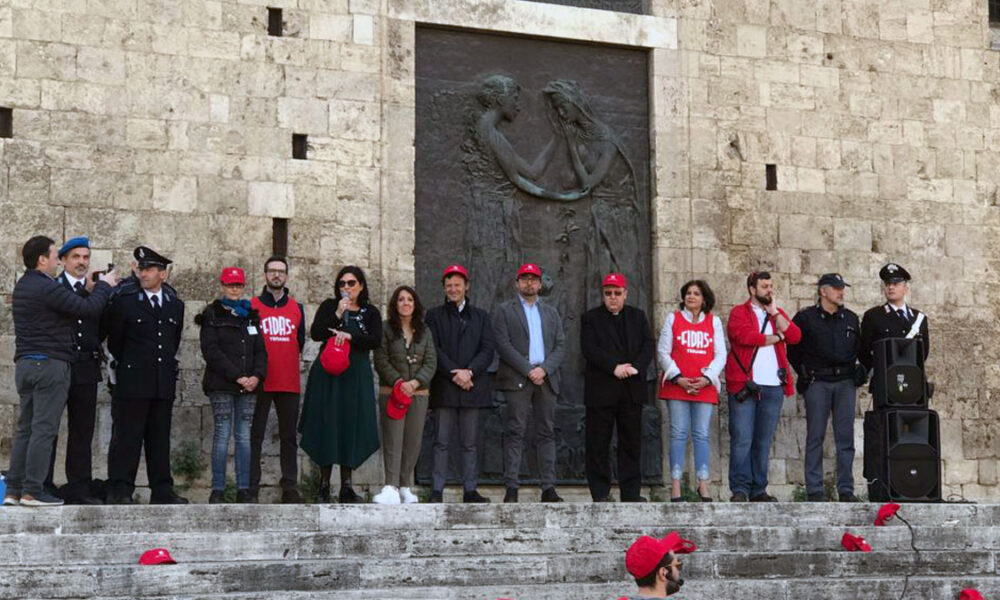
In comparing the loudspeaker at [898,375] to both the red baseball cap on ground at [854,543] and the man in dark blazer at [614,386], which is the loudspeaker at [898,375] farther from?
the red baseball cap on ground at [854,543]

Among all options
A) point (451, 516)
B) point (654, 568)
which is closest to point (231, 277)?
point (451, 516)

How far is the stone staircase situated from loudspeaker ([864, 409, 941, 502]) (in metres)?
1.00

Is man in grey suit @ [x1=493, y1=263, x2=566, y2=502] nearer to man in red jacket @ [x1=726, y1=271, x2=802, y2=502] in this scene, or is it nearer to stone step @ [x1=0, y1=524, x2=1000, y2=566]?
man in red jacket @ [x1=726, y1=271, x2=802, y2=502]

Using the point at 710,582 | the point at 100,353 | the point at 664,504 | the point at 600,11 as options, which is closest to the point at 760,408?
the point at 664,504

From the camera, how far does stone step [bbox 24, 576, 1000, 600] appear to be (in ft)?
27.5

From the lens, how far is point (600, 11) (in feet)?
47.2

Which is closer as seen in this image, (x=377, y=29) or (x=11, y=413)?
(x=11, y=413)

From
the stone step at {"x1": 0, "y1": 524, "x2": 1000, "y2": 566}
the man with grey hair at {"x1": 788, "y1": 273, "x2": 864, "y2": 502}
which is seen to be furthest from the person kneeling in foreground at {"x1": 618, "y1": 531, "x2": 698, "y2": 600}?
the man with grey hair at {"x1": 788, "y1": 273, "x2": 864, "y2": 502}

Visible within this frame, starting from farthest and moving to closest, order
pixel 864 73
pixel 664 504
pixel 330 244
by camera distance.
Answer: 1. pixel 864 73
2. pixel 330 244
3. pixel 664 504

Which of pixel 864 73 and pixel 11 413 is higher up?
pixel 864 73

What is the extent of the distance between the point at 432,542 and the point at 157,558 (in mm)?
1725

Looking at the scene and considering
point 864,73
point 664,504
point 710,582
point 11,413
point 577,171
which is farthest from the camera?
point 864,73

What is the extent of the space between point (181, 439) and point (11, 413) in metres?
1.33

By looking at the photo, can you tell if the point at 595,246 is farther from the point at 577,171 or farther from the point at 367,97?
the point at 367,97
